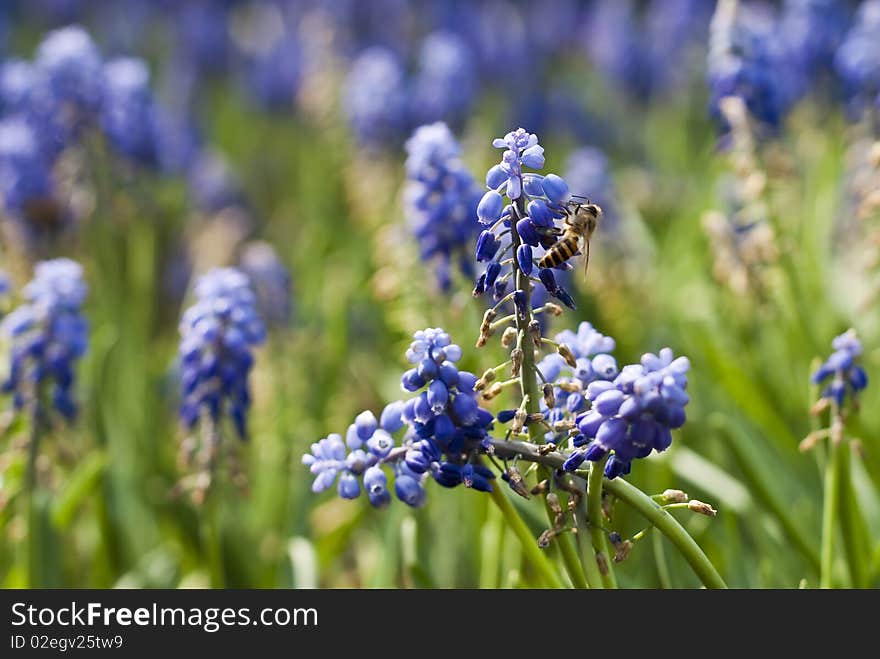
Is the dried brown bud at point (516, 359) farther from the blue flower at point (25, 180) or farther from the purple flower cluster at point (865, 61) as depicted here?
the blue flower at point (25, 180)

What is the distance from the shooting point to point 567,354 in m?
2.39

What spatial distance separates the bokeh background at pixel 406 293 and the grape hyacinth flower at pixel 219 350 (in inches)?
15.5

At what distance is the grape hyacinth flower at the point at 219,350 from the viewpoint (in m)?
3.92

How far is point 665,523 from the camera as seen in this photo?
238 cm

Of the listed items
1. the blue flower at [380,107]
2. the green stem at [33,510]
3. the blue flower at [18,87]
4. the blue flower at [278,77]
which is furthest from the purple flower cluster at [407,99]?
the blue flower at [278,77]

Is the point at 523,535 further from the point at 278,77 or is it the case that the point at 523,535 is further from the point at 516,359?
the point at 278,77

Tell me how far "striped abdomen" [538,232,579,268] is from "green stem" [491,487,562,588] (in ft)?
1.81

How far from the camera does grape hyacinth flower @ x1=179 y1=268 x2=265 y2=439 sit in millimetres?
3918

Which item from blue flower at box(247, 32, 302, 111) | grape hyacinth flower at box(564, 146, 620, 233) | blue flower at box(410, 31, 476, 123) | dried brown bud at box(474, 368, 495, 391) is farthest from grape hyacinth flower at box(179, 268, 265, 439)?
blue flower at box(247, 32, 302, 111)

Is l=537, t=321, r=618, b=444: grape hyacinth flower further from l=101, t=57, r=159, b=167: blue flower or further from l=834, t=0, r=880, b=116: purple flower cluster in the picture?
l=101, t=57, r=159, b=167: blue flower
